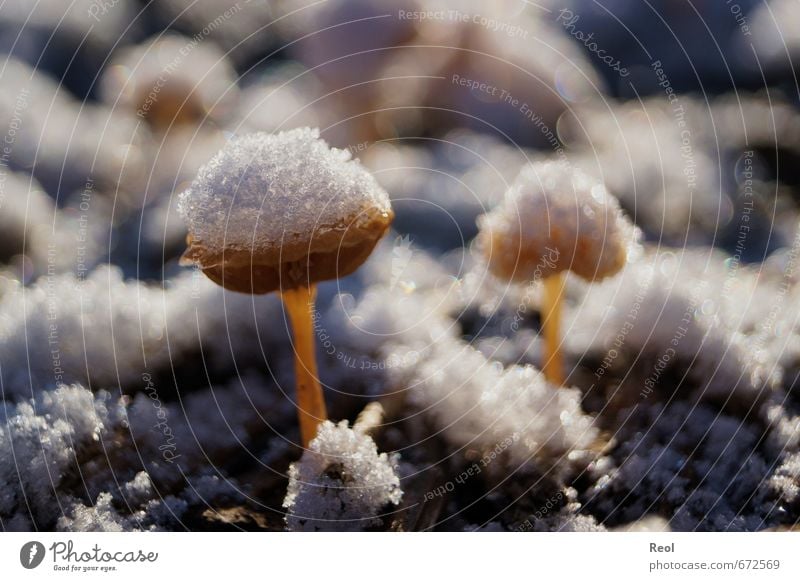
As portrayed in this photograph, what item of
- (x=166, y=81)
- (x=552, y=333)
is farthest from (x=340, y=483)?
(x=166, y=81)

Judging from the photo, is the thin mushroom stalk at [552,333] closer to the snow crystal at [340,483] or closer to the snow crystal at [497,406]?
the snow crystal at [497,406]

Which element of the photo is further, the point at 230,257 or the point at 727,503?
the point at 727,503

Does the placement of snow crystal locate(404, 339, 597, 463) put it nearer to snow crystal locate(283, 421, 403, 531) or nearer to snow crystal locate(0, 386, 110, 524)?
snow crystal locate(283, 421, 403, 531)

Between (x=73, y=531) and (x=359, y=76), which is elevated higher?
(x=359, y=76)

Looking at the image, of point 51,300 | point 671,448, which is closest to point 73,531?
point 51,300

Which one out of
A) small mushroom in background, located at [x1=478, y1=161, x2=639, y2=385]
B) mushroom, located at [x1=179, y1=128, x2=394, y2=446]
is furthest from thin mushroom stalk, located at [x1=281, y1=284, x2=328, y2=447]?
small mushroom in background, located at [x1=478, y1=161, x2=639, y2=385]

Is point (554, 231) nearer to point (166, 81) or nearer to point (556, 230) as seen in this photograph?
point (556, 230)
